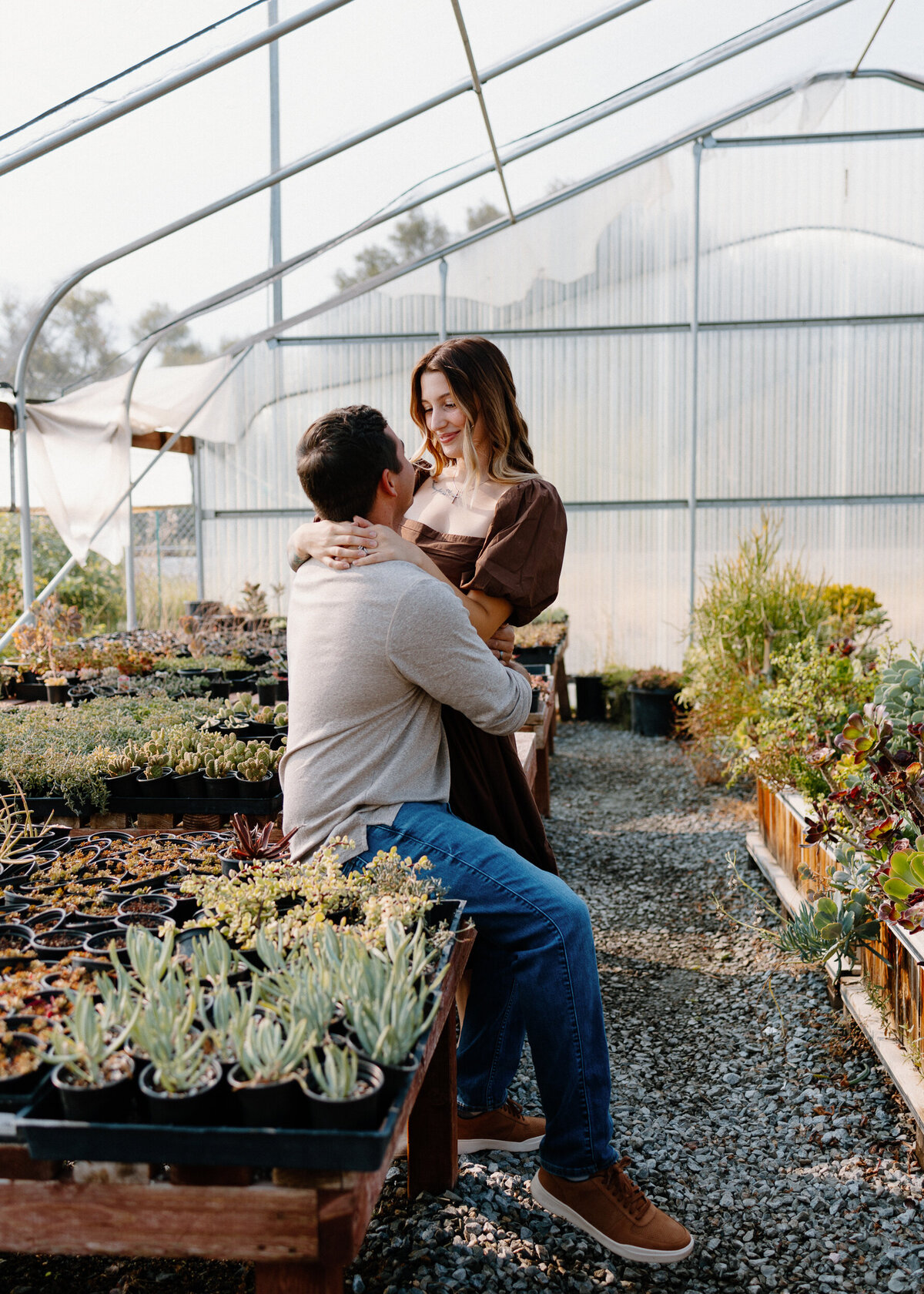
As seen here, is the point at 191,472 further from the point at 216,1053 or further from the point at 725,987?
the point at 216,1053

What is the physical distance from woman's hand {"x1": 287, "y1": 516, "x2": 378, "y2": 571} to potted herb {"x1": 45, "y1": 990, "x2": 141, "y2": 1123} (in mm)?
828

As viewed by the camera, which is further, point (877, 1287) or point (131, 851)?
point (131, 851)

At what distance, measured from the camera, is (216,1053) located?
1.12 m

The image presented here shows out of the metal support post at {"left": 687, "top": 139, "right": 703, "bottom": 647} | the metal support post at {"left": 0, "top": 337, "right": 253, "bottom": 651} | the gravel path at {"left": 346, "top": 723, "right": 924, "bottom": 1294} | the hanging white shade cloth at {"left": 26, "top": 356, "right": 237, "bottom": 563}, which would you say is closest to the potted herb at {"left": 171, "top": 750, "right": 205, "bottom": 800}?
the gravel path at {"left": 346, "top": 723, "right": 924, "bottom": 1294}

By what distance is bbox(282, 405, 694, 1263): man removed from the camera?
165cm

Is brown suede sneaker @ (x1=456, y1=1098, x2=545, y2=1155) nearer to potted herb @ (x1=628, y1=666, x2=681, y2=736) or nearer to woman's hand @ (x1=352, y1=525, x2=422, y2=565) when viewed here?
woman's hand @ (x1=352, y1=525, x2=422, y2=565)

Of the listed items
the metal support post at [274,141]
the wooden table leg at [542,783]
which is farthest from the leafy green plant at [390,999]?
the wooden table leg at [542,783]

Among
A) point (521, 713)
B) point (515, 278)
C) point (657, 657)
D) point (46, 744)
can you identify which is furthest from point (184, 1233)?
point (515, 278)

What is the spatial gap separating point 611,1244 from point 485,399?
156 centimetres

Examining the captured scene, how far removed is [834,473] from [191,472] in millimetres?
5289

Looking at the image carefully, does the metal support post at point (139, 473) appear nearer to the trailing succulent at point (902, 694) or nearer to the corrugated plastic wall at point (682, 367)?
the corrugated plastic wall at point (682, 367)

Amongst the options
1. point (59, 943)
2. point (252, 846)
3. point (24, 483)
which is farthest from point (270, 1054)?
point (24, 483)

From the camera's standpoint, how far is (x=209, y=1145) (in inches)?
40.8

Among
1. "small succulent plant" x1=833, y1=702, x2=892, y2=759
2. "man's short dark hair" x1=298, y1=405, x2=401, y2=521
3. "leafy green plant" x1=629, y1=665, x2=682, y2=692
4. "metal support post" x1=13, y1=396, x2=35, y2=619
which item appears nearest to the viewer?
"man's short dark hair" x1=298, y1=405, x2=401, y2=521
